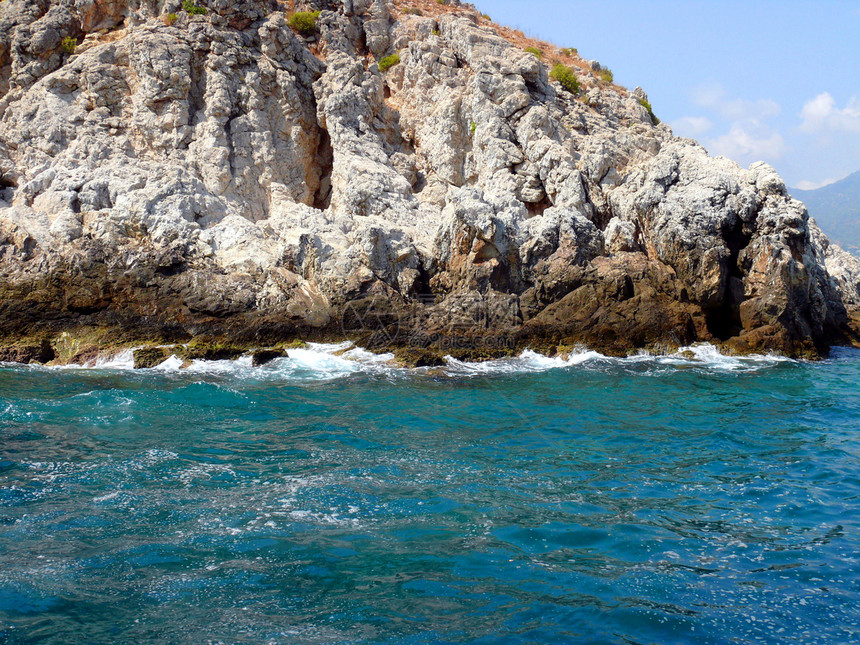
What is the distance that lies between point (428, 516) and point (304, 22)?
28079 millimetres

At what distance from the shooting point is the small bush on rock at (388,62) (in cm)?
2952

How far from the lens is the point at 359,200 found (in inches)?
935

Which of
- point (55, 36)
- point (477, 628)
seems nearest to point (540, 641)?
point (477, 628)

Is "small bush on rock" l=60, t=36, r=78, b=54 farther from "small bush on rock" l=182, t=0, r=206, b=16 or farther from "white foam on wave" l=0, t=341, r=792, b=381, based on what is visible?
"white foam on wave" l=0, t=341, r=792, b=381

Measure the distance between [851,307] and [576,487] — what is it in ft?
79.9

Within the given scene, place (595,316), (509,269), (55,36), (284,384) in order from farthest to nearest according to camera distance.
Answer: (55,36) → (509,269) → (595,316) → (284,384)

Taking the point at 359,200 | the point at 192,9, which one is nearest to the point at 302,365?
the point at 359,200

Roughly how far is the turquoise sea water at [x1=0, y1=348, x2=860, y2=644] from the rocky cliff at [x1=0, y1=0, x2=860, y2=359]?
501 cm

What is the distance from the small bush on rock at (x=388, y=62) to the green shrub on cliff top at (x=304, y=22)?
145 inches

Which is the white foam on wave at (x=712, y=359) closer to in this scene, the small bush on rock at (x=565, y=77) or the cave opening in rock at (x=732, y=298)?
the cave opening in rock at (x=732, y=298)

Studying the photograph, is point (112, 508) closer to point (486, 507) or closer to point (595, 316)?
point (486, 507)

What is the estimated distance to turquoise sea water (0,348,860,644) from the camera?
590 centimetres

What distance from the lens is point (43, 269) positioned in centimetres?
1945

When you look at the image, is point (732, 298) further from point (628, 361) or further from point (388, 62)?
point (388, 62)
